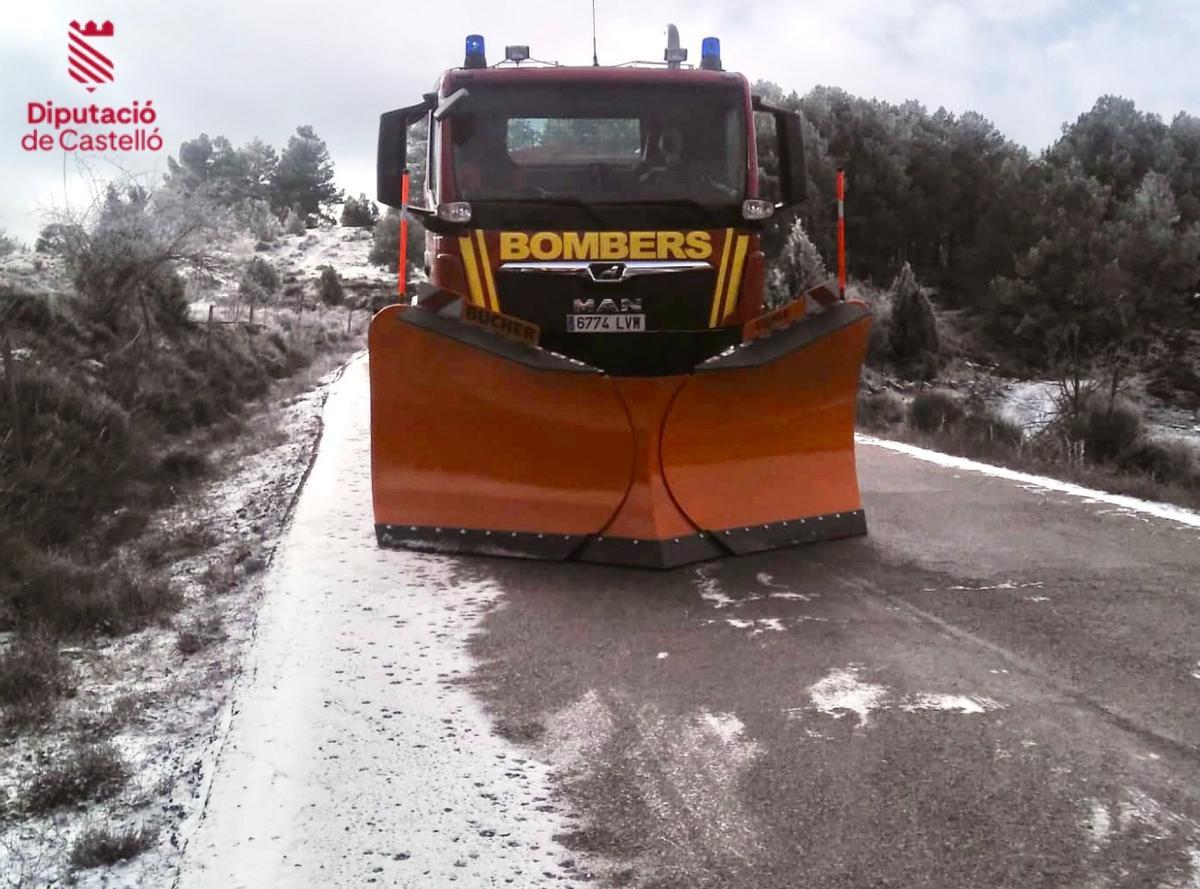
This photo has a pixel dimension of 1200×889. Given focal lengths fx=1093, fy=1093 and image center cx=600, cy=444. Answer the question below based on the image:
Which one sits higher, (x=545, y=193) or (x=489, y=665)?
(x=545, y=193)

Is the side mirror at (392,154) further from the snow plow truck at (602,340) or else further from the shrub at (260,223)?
the shrub at (260,223)

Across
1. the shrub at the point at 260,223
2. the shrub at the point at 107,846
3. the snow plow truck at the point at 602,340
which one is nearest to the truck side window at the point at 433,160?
the snow plow truck at the point at 602,340

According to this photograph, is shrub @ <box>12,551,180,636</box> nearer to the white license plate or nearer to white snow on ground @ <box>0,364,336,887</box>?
white snow on ground @ <box>0,364,336,887</box>

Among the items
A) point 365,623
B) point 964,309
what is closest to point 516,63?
point 365,623

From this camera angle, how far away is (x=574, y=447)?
527 centimetres

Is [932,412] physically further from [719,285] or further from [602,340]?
[602,340]

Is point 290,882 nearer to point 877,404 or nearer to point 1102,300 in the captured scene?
point 877,404

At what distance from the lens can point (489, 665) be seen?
13.0 feet

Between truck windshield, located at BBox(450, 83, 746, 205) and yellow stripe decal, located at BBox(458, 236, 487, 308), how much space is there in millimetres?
265

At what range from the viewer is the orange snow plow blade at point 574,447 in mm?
5223

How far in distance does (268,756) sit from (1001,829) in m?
2.01

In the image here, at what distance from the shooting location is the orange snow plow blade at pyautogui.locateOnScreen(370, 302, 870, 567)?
206 inches

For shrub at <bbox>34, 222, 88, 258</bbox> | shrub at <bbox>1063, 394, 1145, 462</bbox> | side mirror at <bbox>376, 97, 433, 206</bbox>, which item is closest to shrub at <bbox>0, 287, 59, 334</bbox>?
shrub at <bbox>34, 222, 88, 258</bbox>

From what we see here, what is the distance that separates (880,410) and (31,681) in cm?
1422
